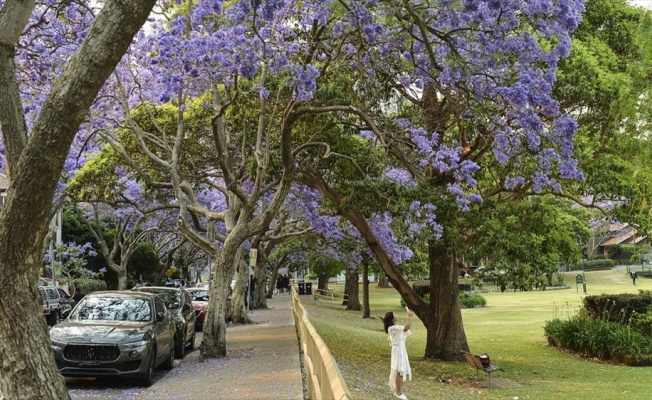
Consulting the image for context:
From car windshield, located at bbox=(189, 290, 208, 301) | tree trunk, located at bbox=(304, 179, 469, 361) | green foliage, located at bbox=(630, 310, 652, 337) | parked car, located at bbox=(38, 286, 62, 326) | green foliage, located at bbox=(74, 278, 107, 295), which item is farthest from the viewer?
green foliage, located at bbox=(74, 278, 107, 295)

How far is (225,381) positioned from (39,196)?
6895 millimetres

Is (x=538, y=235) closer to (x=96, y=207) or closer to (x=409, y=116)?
(x=409, y=116)

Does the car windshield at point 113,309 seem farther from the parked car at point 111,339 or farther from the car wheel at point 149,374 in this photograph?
the car wheel at point 149,374

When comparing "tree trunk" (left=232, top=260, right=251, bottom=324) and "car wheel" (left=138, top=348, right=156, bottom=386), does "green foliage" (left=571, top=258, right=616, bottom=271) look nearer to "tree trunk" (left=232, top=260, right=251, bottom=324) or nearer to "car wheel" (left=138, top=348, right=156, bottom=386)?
"tree trunk" (left=232, top=260, right=251, bottom=324)

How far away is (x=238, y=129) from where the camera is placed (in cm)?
1903

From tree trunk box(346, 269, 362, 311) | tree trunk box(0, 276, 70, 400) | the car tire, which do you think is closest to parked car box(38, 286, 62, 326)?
the car tire

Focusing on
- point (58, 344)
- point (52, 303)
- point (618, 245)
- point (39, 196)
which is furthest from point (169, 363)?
point (618, 245)

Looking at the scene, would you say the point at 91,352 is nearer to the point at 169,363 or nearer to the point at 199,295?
the point at 169,363

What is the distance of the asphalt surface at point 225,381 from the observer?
11.3 metres

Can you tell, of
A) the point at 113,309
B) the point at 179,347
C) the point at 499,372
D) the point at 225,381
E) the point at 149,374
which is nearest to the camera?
the point at 225,381

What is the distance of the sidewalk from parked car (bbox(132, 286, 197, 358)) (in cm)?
39

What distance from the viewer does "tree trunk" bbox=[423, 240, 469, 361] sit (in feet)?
61.5

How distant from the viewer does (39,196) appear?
6.56 metres

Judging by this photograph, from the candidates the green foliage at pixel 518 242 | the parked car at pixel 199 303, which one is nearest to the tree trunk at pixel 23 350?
the green foliage at pixel 518 242
